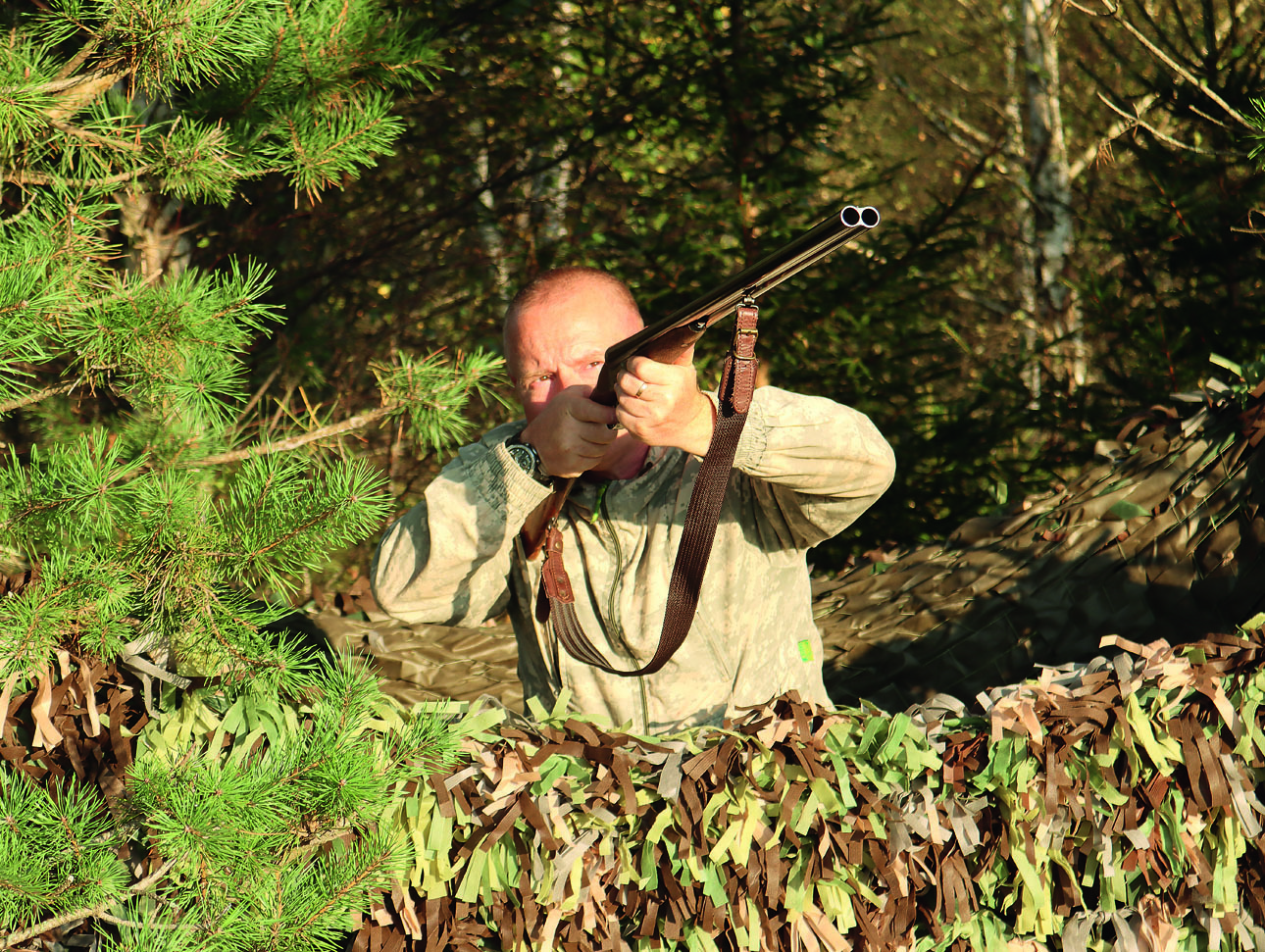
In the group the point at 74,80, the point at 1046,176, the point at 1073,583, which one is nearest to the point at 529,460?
the point at 74,80

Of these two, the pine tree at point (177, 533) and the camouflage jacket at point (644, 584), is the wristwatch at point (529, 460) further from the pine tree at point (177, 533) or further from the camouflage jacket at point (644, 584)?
the pine tree at point (177, 533)

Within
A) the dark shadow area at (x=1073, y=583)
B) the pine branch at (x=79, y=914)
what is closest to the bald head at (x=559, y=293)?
the pine branch at (x=79, y=914)

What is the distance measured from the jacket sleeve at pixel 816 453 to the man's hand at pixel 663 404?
63 millimetres

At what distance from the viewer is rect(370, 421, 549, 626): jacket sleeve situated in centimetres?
155

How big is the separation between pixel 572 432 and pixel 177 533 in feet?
1.69

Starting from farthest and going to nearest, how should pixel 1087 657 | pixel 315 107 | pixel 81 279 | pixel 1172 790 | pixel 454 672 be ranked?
pixel 454 672 < pixel 1087 657 < pixel 315 107 < pixel 81 279 < pixel 1172 790

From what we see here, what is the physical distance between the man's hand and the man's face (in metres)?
0.34

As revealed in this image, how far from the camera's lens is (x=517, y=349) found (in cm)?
177

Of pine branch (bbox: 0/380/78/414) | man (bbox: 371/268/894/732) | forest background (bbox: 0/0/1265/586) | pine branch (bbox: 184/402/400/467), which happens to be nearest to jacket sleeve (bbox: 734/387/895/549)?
man (bbox: 371/268/894/732)

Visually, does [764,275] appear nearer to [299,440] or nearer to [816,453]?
[816,453]

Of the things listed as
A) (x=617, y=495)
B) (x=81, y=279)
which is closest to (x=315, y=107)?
(x=81, y=279)

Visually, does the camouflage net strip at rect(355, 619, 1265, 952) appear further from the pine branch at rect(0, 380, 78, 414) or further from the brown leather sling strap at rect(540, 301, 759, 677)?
the pine branch at rect(0, 380, 78, 414)

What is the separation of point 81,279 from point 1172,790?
1.65 m

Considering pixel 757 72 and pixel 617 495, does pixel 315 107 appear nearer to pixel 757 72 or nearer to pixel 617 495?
pixel 617 495
